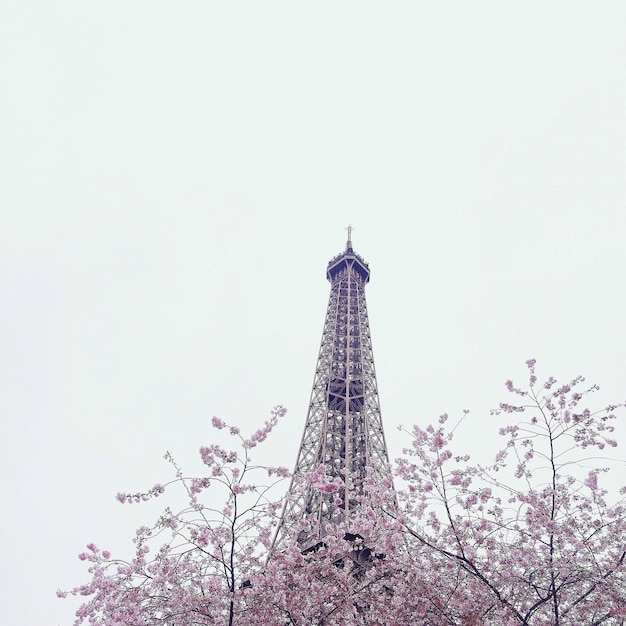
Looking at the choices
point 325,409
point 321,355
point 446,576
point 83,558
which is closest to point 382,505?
point 446,576

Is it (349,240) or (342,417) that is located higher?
(349,240)

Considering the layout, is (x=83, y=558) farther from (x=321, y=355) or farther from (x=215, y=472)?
(x=321, y=355)

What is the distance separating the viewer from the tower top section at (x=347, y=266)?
148ft

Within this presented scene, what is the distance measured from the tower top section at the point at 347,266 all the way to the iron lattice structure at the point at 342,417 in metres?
1.03

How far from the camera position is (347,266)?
45094mm

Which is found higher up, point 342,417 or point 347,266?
point 347,266

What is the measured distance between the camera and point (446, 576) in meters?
9.33

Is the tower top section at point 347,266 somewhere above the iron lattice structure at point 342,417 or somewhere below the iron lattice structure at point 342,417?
above

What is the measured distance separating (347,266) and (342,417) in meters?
16.4

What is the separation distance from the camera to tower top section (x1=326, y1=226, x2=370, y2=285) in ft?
148

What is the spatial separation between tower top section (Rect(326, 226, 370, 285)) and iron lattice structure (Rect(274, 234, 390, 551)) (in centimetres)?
103

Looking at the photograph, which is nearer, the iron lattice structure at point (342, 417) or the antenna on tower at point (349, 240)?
the iron lattice structure at point (342, 417)

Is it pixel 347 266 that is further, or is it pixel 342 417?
pixel 347 266

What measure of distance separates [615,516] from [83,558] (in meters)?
8.93
